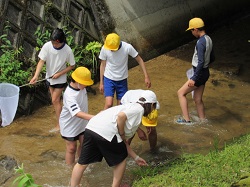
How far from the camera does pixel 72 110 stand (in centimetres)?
596

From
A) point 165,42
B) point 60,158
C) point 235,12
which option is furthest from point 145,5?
point 60,158

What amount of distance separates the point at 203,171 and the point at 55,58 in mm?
3066

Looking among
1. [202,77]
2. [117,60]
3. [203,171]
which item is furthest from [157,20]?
[203,171]

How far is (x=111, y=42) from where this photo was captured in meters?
7.12

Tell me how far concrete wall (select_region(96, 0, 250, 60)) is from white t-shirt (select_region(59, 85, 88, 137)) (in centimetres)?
455

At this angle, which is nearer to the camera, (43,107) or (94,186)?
(94,186)

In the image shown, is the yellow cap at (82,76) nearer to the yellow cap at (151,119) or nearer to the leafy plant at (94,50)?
the yellow cap at (151,119)

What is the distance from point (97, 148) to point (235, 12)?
910 centimetres

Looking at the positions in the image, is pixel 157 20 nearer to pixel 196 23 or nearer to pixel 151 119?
pixel 196 23

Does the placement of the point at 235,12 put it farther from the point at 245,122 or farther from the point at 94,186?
the point at 94,186

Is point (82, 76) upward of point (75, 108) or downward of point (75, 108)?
upward

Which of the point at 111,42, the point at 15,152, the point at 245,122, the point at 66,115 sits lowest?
the point at 245,122

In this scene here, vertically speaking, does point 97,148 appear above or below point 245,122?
above

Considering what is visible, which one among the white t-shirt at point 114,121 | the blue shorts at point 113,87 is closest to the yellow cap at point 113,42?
the blue shorts at point 113,87
